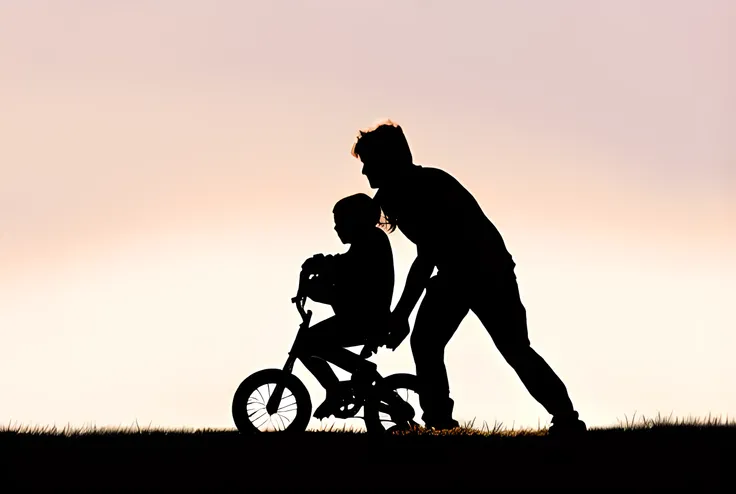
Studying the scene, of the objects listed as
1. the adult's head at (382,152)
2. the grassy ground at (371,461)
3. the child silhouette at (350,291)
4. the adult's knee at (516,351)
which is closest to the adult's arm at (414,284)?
the child silhouette at (350,291)

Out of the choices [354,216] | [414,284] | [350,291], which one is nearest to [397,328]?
[414,284]

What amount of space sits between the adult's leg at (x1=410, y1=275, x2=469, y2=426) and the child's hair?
84cm

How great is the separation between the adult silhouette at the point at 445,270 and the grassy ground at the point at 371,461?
608mm

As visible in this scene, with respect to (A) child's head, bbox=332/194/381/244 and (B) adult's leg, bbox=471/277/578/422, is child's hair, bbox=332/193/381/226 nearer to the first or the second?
(A) child's head, bbox=332/194/381/244

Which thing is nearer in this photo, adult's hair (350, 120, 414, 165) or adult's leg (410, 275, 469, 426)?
adult's hair (350, 120, 414, 165)

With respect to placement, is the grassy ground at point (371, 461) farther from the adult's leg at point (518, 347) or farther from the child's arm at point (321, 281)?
the child's arm at point (321, 281)

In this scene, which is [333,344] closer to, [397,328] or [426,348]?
[397,328]

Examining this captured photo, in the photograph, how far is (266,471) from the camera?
8156 mm

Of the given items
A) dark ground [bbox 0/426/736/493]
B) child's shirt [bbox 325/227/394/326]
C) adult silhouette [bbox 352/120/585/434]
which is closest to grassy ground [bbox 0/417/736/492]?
dark ground [bbox 0/426/736/493]

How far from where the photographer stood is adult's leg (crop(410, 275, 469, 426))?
1059cm

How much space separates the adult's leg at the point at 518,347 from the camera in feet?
33.5

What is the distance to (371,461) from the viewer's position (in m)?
8.49

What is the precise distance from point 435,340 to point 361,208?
4.71 feet

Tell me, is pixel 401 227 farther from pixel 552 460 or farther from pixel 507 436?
pixel 552 460
